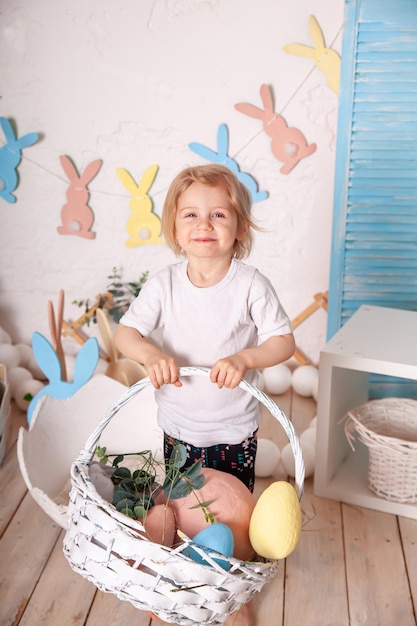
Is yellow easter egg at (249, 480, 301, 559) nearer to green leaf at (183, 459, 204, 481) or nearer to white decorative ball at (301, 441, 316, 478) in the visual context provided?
green leaf at (183, 459, 204, 481)

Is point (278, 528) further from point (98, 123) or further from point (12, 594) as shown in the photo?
point (98, 123)

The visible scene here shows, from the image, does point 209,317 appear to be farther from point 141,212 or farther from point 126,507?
point 141,212

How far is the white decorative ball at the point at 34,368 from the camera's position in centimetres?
253

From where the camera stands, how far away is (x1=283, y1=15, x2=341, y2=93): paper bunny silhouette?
217cm

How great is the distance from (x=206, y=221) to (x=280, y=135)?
39.3 inches

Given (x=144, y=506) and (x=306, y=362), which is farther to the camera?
(x=306, y=362)

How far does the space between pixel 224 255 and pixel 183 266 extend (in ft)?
0.32

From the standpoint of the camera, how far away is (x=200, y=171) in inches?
56.1

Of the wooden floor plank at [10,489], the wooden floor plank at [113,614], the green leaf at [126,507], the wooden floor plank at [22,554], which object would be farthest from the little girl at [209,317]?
the wooden floor plank at [10,489]

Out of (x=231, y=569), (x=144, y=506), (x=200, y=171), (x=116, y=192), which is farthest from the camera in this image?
(x=116, y=192)

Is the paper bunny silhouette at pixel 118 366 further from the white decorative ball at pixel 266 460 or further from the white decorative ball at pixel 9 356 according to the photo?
the white decorative ball at pixel 266 460

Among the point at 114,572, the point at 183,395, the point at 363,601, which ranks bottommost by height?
the point at 363,601

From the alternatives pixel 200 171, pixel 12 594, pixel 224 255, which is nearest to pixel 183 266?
pixel 224 255

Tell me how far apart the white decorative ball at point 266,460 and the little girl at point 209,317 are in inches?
15.3
